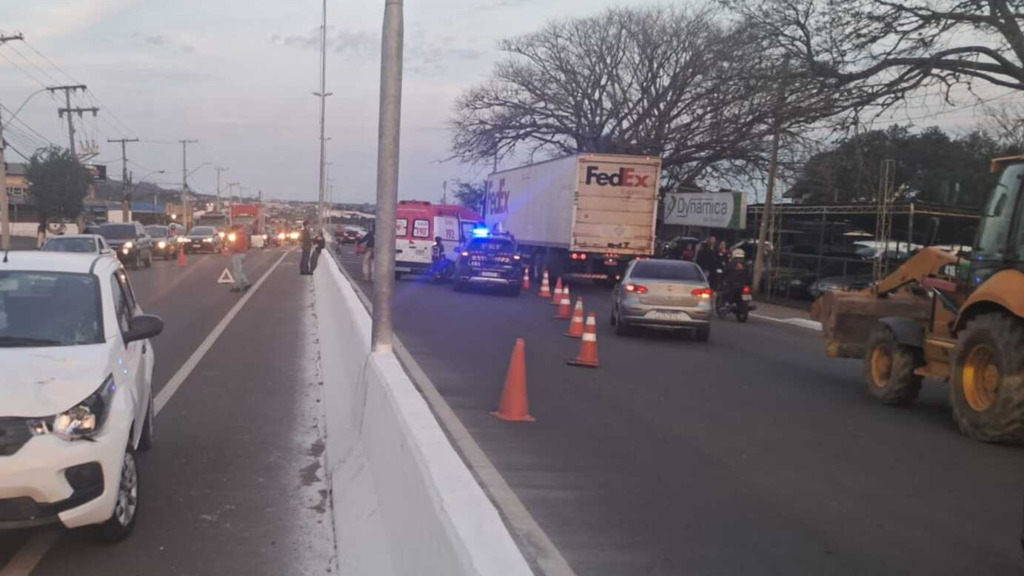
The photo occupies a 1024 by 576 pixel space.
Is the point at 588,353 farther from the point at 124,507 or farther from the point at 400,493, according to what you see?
the point at 400,493

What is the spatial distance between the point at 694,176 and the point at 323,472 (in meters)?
38.4

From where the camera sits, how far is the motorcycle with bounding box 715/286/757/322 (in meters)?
22.2

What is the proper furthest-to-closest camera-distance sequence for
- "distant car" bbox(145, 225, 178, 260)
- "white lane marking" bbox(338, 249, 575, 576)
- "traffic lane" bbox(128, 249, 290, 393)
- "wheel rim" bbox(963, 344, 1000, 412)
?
"distant car" bbox(145, 225, 178, 260) < "traffic lane" bbox(128, 249, 290, 393) < "wheel rim" bbox(963, 344, 1000, 412) < "white lane marking" bbox(338, 249, 575, 576)

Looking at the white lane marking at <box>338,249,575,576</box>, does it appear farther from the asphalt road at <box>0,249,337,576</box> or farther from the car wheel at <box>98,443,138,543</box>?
the car wheel at <box>98,443,138,543</box>

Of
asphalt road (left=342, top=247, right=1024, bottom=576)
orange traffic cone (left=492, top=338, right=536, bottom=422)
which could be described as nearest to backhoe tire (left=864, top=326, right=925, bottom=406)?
asphalt road (left=342, top=247, right=1024, bottom=576)

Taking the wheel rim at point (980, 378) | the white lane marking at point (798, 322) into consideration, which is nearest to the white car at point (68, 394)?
the wheel rim at point (980, 378)

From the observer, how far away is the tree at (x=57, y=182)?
63.9 metres

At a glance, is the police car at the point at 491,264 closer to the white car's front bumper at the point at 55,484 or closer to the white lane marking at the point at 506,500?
the white lane marking at the point at 506,500

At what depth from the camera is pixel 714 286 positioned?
26.5 m

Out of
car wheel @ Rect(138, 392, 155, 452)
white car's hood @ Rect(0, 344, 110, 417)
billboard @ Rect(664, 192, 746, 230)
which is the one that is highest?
billboard @ Rect(664, 192, 746, 230)

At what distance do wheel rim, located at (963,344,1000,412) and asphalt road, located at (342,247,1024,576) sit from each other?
449 millimetres

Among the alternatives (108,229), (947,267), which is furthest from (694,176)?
(947,267)

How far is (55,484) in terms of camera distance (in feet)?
16.6

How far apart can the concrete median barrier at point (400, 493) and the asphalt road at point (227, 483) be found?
272 mm
